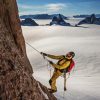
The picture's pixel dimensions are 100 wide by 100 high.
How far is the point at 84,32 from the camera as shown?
198ft

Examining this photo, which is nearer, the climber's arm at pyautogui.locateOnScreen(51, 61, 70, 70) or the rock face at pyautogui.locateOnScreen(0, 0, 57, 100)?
the rock face at pyautogui.locateOnScreen(0, 0, 57, 100)

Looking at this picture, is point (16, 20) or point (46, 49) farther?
point (46, 49)

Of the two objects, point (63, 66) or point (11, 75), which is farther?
point (63, 66)

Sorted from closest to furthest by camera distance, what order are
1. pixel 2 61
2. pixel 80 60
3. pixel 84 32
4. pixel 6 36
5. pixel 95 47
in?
1. pixel 2 61
2. pixel 6 36
3. pixel 80 60
4. pixel 95 47
5. pixel 84 32

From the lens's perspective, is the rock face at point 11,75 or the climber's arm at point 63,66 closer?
the rock face at point 11,75

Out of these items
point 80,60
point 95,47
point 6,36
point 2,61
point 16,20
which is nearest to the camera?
point 2,61

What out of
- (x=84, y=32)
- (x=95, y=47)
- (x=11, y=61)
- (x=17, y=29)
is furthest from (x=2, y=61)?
(x=84, y=32)

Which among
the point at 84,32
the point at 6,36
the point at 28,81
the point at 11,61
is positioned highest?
the point at 6,36

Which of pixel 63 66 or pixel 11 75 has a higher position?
pixel 11 75

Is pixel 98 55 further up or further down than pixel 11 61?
further down

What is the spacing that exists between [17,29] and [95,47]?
1195 inches

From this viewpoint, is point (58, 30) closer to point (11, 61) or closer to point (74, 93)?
point (74, 93)

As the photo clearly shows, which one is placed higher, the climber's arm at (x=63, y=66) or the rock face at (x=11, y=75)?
the rock face at (x=11, y=75)

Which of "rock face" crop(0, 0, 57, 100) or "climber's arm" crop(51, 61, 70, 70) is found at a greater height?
"rock face" crop(0, 0, 57, 100)
